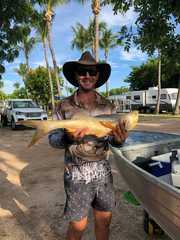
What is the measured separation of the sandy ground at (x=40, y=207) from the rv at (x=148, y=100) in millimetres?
27960

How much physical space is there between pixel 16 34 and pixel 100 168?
14.6 meters

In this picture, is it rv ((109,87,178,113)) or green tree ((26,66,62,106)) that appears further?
green tree ((26,66,62,106))

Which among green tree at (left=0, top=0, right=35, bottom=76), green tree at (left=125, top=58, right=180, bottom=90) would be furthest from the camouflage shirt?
green tree at (left=125, top=58, right=180, bottom=90)

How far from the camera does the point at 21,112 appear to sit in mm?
18812

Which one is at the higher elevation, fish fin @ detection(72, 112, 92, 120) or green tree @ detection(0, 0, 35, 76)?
green tree @ detection(0, 0, 35, 76)

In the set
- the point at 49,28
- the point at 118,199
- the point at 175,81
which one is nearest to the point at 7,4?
the point at 118,199

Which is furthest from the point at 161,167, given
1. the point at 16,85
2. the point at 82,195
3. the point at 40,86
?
the point at 16,85

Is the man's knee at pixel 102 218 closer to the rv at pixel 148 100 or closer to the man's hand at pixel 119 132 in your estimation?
the man's hand at pixel 119 132

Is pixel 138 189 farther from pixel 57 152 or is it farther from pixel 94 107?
pixel 57 152

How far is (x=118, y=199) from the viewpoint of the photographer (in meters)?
5.36

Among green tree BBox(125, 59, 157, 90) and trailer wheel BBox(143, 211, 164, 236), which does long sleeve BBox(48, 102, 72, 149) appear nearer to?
trailer wheel BBox(143, 211, 164, 236)

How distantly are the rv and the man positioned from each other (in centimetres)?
3248

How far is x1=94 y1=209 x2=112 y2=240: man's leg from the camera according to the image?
2.89 metres

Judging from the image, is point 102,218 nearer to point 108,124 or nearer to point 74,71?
point 108,124
